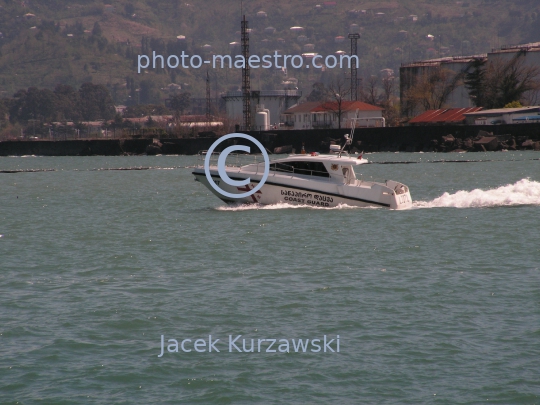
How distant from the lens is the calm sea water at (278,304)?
46.1 feet

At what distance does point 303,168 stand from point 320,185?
0.93 meters

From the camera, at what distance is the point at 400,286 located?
20312 mm

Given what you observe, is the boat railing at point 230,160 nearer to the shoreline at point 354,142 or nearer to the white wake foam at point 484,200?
the shoreline at point 354,142

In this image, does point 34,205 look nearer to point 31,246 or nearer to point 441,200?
point 31,246

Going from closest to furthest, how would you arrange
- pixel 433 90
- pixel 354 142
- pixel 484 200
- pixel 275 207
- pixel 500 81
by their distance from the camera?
1. pixel 275 207
2. pixel 484 200
3. pixel 354 142
4. pixel 500 81
5. pixel 433 90

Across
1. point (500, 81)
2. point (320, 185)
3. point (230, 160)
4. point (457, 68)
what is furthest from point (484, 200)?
point (457, 68)

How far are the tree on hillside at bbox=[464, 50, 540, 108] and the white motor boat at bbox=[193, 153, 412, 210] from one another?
263 feet

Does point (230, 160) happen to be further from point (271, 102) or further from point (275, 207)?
point (271, 102)

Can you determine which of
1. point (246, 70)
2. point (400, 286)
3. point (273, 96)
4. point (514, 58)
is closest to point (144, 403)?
point (400, 286)

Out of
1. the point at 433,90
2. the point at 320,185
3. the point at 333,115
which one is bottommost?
the point at 320,185

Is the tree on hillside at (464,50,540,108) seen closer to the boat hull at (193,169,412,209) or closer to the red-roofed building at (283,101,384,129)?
the red-roofed building at (283,101,384,129)

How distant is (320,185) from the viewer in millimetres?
32594

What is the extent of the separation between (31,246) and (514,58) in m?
96.7

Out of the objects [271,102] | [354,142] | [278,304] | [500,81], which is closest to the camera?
[278,304]
